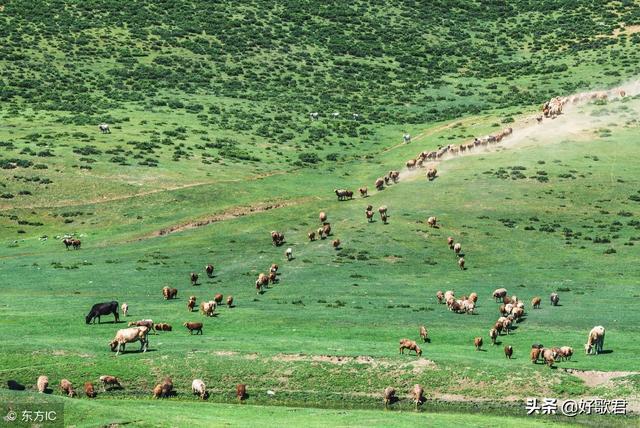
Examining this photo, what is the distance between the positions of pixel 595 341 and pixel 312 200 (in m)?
42.4

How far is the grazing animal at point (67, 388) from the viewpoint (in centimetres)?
3819

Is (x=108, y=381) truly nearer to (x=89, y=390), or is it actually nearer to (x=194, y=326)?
(x=89, y=390)

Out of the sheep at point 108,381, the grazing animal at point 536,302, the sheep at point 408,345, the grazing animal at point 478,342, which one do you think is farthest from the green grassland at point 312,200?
the grazing animal at point 536,302

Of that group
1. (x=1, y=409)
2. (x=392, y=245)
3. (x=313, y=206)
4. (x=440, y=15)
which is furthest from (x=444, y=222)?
(x=440, y=15)

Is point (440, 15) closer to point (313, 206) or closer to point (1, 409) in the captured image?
point (313, 206)

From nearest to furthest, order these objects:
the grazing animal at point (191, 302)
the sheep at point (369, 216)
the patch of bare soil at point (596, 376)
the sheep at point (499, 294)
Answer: the patch of bare soil at point (596, 376), the grazing animal at point (191, 302), the sheep at point (499, 294), the sheep at point (369, 216)

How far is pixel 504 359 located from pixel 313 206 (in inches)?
1479

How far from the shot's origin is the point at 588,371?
4100 centimetres

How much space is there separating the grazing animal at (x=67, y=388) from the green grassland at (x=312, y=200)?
3.82 feet

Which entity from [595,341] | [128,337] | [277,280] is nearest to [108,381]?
[128,337]

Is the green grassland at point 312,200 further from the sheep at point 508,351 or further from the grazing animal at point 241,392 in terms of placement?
the grazing animal at point 241,392

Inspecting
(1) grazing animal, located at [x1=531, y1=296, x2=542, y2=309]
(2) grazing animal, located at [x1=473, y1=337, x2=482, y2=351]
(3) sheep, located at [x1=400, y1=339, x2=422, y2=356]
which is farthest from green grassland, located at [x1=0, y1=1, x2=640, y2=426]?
(1) grazing animal, located at [x1=531, y1=296, x2=542, y2=309]

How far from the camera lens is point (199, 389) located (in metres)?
38.9

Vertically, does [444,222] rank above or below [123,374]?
above
